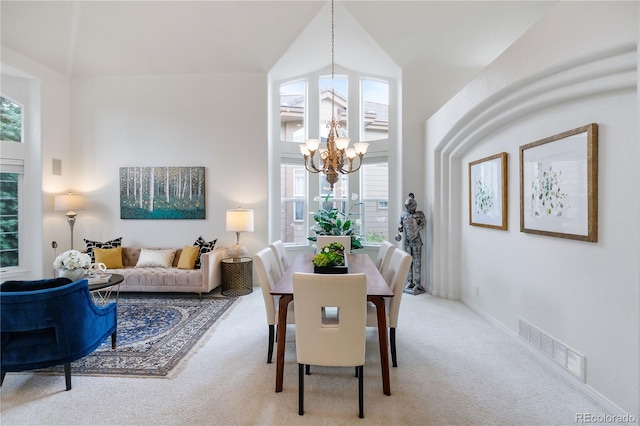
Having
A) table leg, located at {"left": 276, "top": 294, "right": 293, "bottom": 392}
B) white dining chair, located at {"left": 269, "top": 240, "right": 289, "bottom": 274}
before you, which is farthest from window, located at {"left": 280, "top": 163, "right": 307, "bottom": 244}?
table leg, located at {"left": 276, "top": 294, "right": 293, "bottom": 392}

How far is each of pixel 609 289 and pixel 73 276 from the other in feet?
15.4

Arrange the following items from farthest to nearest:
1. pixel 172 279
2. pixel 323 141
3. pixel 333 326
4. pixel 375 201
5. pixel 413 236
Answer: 1. pixel 323 141
2. pixel 375 201
3. pixel 413 236
4. pixel 172 279
5. pixel 333 326

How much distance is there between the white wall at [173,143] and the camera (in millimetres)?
5418

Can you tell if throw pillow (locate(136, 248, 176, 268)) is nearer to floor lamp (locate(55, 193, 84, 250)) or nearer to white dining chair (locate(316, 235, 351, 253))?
floor lamp (locate(55, 193, 84, 250))

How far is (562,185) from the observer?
2.48 m

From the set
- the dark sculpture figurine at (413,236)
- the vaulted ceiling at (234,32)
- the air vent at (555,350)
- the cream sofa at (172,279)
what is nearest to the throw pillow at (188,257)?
the cream sofa at (172,279)

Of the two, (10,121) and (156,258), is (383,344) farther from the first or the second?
(10,121)

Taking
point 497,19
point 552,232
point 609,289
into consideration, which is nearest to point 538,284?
point 552,232

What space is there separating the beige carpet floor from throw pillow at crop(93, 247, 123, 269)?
2.62 metres

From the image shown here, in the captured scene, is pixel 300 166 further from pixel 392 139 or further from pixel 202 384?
pixel 202 384

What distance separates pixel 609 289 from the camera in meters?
2.09

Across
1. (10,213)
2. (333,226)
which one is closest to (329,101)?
(333,226)

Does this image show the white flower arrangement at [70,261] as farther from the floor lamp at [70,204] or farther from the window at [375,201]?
the window at [375,201]

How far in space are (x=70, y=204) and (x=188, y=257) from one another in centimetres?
225
